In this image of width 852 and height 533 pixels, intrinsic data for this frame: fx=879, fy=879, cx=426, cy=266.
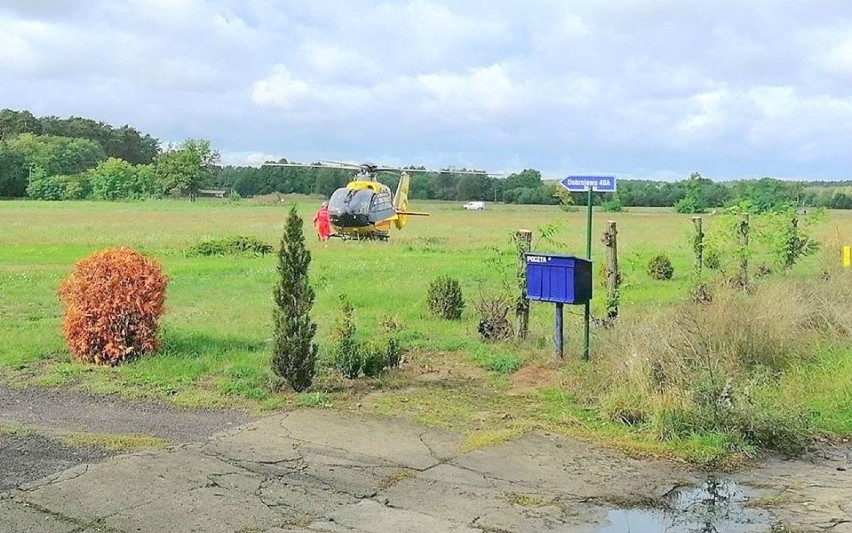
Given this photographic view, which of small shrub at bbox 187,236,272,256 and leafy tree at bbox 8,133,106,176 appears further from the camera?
leafy tree at bbox 8,133,106,176

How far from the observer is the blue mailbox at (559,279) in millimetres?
9367

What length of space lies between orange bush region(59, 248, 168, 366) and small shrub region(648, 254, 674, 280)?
14879 mm

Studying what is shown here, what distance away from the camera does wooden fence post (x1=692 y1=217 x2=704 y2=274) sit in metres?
13.7

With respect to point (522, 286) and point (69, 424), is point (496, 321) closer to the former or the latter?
point (522, 286)

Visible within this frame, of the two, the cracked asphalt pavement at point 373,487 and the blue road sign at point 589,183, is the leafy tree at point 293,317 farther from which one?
the blue road sign at point 589,183

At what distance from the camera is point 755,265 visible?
62.2 ft

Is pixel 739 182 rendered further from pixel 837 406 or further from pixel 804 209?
pixel 837 406

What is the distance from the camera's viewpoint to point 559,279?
31.1 feet

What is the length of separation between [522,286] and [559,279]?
5.22 ft

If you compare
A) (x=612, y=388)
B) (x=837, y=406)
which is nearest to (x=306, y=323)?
(x=612, y=388)

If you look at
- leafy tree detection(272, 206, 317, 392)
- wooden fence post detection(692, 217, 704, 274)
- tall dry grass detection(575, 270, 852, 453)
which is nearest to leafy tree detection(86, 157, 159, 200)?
wooden fence post detection(692, 217, 704, 274)

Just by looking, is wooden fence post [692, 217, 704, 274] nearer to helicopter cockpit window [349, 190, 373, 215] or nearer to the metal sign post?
the metal sign post

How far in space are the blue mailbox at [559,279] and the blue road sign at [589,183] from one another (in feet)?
3.03

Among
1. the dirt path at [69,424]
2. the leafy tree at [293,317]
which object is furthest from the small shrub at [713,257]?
the dirt path at [69,424]
